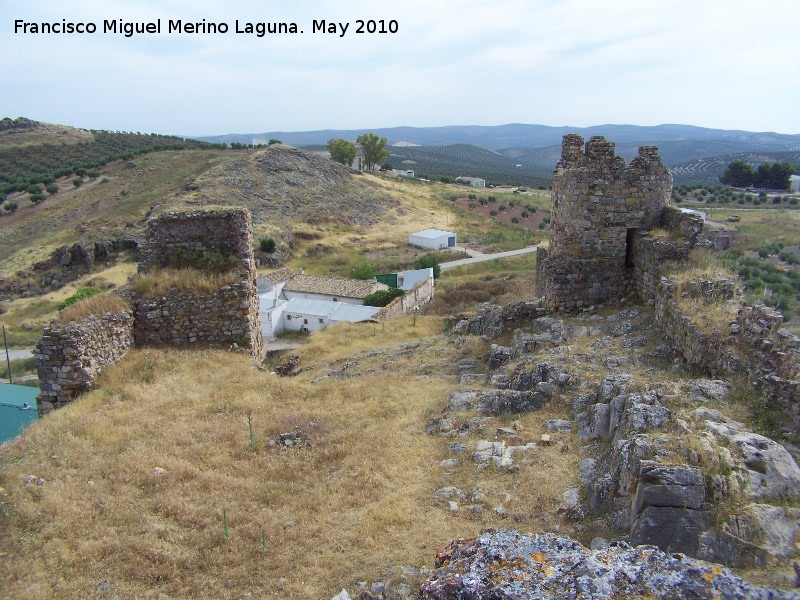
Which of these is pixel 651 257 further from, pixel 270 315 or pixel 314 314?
pixel 270 315

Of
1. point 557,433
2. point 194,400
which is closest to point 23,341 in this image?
point 194,400

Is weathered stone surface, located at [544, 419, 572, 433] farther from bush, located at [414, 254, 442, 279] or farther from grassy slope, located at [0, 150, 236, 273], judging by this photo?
grassy slope, located at [0, 150, 236, 273]

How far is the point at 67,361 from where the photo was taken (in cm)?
1067

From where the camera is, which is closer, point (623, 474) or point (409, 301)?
point (623, 474)

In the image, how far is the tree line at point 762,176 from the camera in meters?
79.1

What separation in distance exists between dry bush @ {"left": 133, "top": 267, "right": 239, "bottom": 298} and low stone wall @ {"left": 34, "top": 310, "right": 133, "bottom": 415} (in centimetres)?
172

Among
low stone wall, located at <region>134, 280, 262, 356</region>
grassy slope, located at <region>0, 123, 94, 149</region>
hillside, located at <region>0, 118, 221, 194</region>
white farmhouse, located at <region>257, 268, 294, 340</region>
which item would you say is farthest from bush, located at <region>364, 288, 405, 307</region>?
grassy slope, located at <region>0, 123, 94, 149</region>

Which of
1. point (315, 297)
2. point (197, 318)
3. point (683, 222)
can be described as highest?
point (683, 222)

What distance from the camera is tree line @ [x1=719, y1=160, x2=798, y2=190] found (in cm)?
7912

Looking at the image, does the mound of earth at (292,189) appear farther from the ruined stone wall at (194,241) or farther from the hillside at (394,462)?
the hillside at (394,462)

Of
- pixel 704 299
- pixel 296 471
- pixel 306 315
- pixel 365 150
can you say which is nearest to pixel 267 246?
pixel 306 315

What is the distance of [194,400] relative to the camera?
→ 431 inches

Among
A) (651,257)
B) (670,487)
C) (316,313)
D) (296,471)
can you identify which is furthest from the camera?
(316,313)

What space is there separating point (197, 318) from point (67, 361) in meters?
3.10
